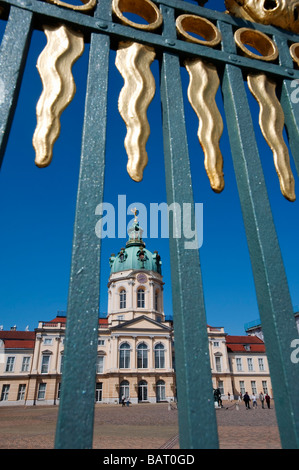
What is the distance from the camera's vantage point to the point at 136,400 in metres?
32.0

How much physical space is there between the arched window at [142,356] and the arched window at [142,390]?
1.55 m

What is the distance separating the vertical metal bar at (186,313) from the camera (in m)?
1.03

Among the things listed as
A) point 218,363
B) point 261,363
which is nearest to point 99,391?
point 218,363

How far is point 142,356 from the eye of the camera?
113ft

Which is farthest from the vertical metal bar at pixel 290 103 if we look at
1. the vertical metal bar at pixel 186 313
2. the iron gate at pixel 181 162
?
the vertical metal bar at pixel 186 313

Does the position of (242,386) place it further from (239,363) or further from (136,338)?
(136,338)

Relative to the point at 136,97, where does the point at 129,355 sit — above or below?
above

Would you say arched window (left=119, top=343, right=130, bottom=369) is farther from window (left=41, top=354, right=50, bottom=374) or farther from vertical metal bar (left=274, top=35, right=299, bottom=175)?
vertical metal bar (left=274, top=35, right=299, bottom=175)

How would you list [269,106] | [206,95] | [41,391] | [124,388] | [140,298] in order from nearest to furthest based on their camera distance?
[206,95]
[269,106]
[124,388]
[41,391]
[140,298]

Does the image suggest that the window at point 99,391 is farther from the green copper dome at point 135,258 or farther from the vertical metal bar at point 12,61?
Answer: the vertical metal bar at point 12,61

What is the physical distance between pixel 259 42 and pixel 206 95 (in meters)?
0.76

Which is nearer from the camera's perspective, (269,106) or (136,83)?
(136,83)

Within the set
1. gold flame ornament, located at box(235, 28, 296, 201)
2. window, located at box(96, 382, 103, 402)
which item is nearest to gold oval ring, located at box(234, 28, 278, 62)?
gold flame ornament, located at box(235, 28, 296, 201)

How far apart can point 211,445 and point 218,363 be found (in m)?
40.2
